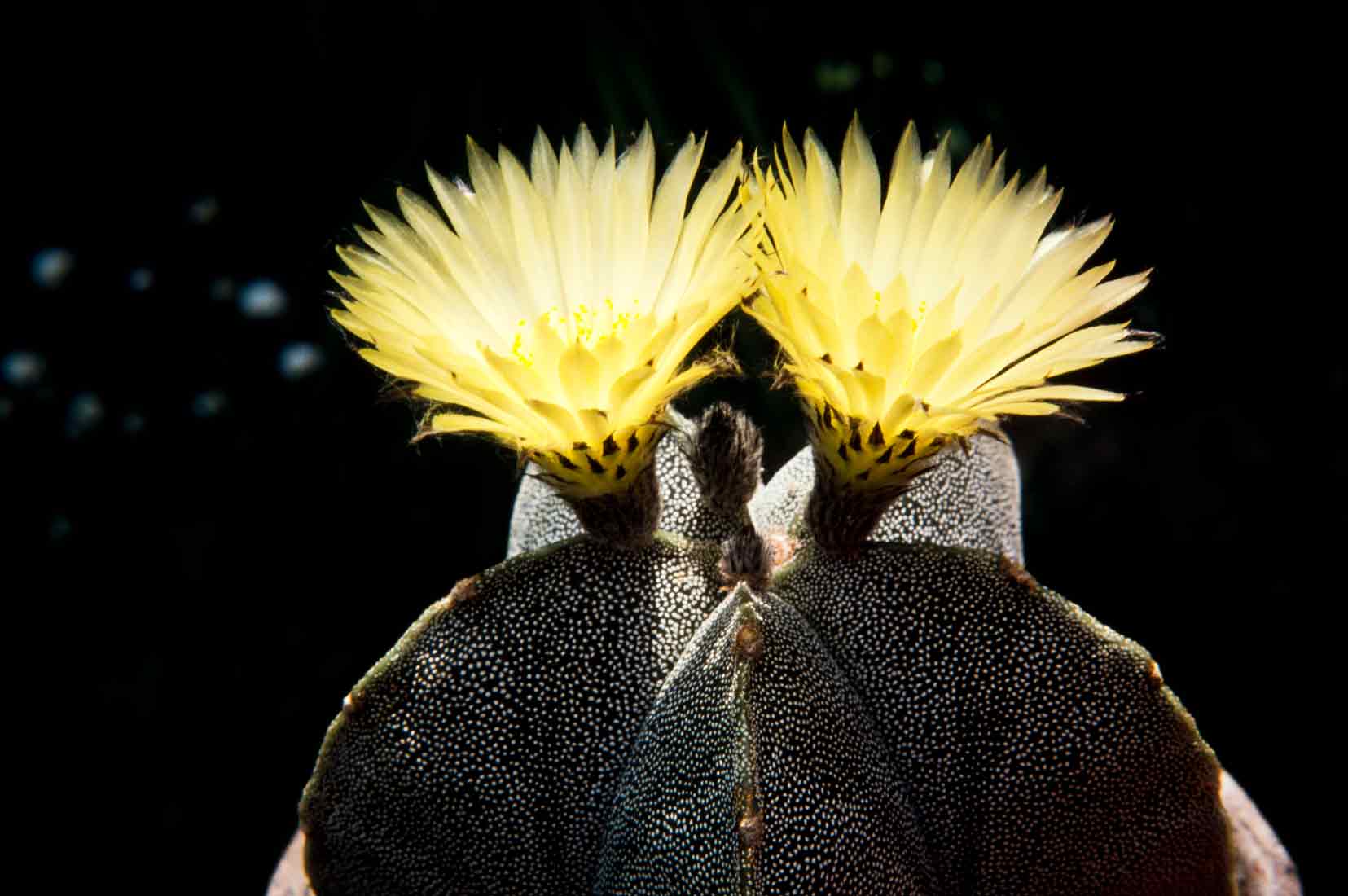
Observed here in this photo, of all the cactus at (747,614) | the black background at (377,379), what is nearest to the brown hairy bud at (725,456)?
the cactus at (747,614)

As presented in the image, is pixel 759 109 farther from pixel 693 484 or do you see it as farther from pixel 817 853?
pixel 817 853

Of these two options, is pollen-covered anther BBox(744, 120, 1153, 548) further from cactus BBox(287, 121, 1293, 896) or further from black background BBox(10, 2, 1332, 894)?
black background BBox(10, 2, 1332, 894)

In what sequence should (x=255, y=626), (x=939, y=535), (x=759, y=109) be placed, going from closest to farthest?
(x=939, y=535) → (x=759, y=109) → (x=255, y=626)

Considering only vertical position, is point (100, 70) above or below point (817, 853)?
above

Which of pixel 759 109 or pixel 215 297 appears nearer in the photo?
pixel 759 109

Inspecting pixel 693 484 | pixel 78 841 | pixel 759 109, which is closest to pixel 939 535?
pixel 693 484

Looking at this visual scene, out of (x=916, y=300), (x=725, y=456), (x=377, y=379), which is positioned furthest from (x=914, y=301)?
(x=377, y=379)

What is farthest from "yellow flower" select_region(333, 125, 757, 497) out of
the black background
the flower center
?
the black background

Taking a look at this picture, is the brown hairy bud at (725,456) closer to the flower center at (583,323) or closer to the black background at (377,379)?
the flower center at (583,323)
